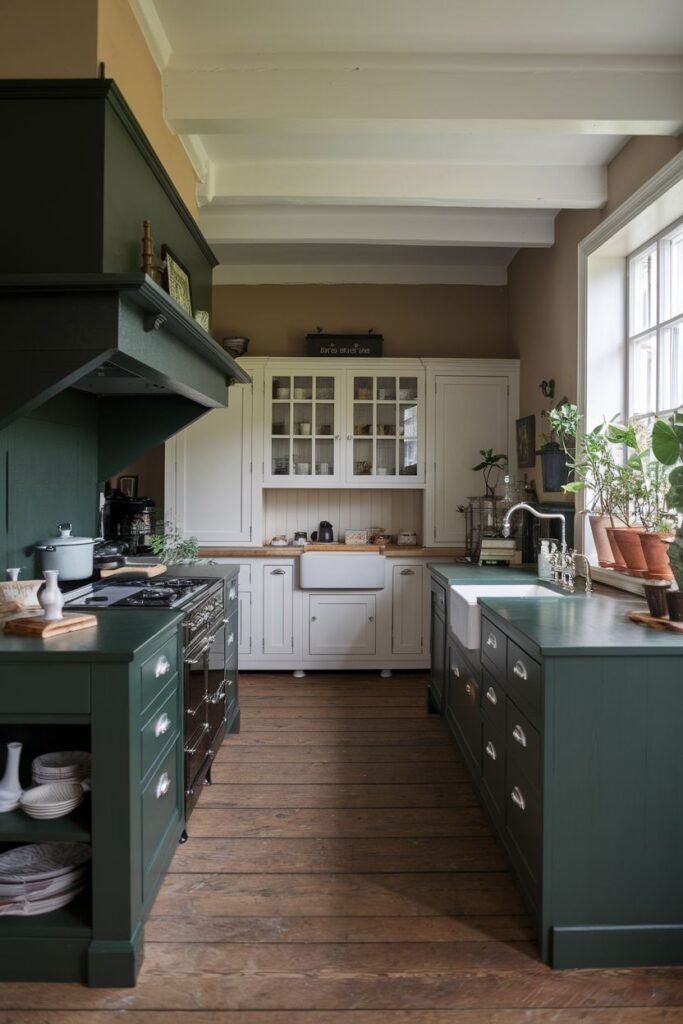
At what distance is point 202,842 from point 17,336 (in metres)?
1.93

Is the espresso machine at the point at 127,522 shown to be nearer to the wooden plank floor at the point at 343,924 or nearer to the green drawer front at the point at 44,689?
the wooden plank floor at the point at 343,924

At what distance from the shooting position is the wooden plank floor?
5.49 ft

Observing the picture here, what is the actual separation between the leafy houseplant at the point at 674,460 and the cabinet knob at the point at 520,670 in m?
0.58

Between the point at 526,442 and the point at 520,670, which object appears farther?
the point at 526,442

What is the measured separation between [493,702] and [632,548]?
973 millimetres

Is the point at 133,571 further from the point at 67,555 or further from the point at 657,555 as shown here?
the point at 657,555

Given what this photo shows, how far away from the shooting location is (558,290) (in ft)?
13.0

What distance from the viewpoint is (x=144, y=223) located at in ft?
7.43

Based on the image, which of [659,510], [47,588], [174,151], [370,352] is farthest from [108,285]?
[370,352]

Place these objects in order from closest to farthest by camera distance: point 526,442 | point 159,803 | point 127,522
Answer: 1. point 159,803
2. point 127,522
3. point 526,442

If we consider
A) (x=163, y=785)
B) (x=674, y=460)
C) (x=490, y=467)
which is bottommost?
(x=163, y=785)

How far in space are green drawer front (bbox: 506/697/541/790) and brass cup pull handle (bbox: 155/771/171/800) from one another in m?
1.15

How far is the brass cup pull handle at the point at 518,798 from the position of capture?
2.05 m

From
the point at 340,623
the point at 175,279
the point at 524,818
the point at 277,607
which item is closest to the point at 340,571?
the point at 340,623
